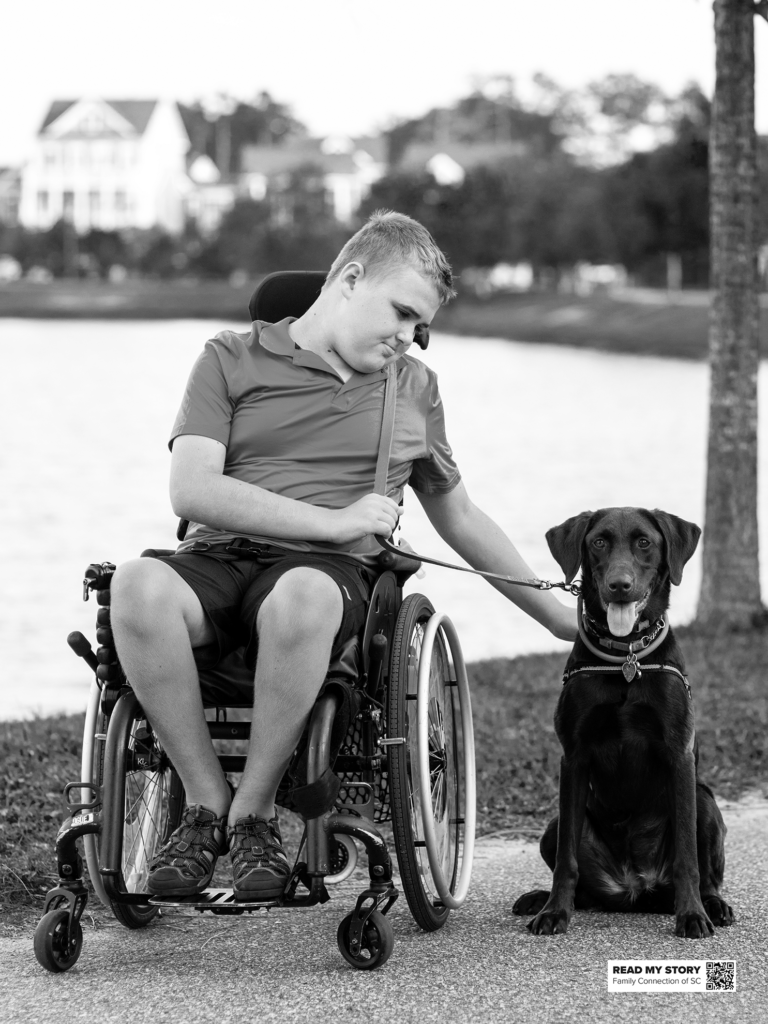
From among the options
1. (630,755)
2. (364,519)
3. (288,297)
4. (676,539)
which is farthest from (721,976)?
(288,297)

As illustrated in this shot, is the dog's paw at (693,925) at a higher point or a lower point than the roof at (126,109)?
lower

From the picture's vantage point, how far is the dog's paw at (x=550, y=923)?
3.74 m

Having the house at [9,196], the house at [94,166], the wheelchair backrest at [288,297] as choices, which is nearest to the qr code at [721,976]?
the wheelchair backrest at [288,297]

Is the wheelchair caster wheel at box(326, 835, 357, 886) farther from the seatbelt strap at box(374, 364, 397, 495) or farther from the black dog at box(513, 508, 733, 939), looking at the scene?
the seatbelt strap at box(374, 364, 397, 495)

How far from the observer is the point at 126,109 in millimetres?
112875

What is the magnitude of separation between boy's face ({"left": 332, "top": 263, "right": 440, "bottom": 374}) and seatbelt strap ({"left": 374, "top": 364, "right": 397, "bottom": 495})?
65 millimetres

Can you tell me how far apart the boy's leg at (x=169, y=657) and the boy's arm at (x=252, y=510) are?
0.23 meters

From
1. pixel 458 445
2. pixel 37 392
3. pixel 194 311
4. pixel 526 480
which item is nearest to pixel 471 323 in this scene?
pixel 194 311

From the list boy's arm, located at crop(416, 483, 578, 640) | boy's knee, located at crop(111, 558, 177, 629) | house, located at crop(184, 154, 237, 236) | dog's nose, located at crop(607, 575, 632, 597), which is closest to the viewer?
boy's knee, located at crop(111, 558, 177, 629)

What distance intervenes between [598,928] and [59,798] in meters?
1.92

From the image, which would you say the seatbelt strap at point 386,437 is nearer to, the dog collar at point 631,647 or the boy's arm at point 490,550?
the boy's arm at point 490,550

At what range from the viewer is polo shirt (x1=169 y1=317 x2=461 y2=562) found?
3752 mm

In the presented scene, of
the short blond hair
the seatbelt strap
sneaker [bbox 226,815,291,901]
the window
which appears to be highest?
the window

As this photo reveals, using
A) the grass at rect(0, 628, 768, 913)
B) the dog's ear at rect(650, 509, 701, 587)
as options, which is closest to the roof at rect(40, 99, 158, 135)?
the grass at rect(0, 628, 768, 913)
